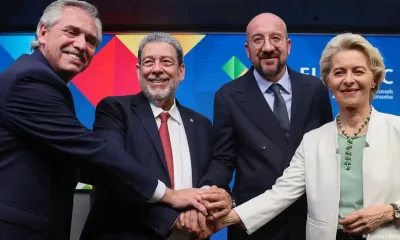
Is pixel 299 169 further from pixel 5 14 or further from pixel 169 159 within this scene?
pixel 5 14

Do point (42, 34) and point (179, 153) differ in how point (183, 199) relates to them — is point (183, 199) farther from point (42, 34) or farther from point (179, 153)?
point (42, 34)

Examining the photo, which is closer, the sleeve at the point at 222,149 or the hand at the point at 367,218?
the hand at the point at 367,218

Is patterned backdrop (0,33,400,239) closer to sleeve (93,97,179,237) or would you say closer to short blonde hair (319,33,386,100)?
sleeve (93,97,179,237)

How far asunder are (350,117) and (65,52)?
1287 mm

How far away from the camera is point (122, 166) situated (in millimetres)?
1804

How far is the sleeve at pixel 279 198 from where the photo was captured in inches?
77.9

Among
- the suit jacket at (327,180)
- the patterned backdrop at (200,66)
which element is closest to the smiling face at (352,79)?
the suit jacket at (327,180)

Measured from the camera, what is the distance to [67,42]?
1.97 meters

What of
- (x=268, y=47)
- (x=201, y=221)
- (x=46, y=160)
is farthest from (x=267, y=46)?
(x=46, y=160)

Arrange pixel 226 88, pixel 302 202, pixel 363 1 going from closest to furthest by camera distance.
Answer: pixel 302 202 → pixel 226 88 → pixel 363 1

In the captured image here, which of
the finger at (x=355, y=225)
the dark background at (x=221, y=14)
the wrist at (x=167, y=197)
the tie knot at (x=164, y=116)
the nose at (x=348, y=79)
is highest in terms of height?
the dark background at (x=221, y=14)

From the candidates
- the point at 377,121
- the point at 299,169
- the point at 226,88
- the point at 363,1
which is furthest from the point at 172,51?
the point at 363,1

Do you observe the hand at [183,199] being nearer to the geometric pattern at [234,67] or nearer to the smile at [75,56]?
the smile at [75,56]

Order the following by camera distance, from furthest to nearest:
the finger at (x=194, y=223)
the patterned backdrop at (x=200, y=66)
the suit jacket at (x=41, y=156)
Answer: the patterned backdrop at (x=200, y=66) < the finger at (x=194, y=223) < the suit jacket at (x=41, y=156)
